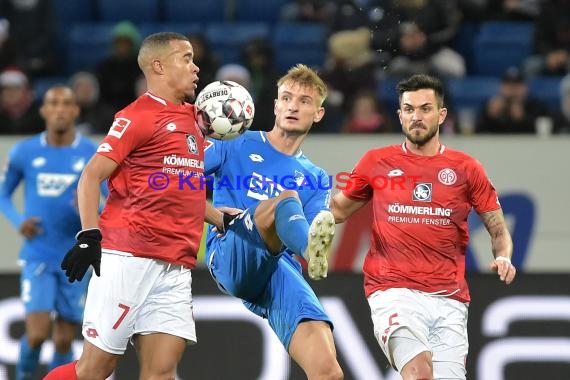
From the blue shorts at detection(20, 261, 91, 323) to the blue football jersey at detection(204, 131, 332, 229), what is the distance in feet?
7.20

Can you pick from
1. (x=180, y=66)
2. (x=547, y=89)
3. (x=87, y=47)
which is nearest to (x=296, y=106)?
(x=180, y=66)

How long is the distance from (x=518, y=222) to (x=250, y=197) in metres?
3.55

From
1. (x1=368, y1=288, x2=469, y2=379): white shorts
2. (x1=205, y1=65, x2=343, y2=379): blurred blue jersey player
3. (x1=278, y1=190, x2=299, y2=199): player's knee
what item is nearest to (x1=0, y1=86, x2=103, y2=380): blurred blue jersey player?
(x1=205, y1=65, x2=343, y2=379): blurred blue jersey player

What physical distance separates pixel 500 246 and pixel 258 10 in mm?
6606

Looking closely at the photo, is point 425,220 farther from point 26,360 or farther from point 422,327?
point 26,360

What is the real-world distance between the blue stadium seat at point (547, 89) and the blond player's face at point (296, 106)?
4785 millimetres

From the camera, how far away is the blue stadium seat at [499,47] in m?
11.6

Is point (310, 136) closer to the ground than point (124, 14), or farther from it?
closer to the ground

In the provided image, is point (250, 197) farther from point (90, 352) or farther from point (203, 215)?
point (90, 352)

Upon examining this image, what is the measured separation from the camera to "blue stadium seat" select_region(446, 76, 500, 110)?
11.1 meters

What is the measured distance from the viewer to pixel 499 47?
38.2 feet

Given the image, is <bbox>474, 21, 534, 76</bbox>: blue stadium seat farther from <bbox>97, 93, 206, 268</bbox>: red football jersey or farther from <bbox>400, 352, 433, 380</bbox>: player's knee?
<bbox>97, 93, 206, 268</bbox>: red football jersey

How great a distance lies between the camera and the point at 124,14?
1238cm

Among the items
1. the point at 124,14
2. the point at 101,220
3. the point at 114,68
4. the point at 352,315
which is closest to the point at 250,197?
the point at 101,220
